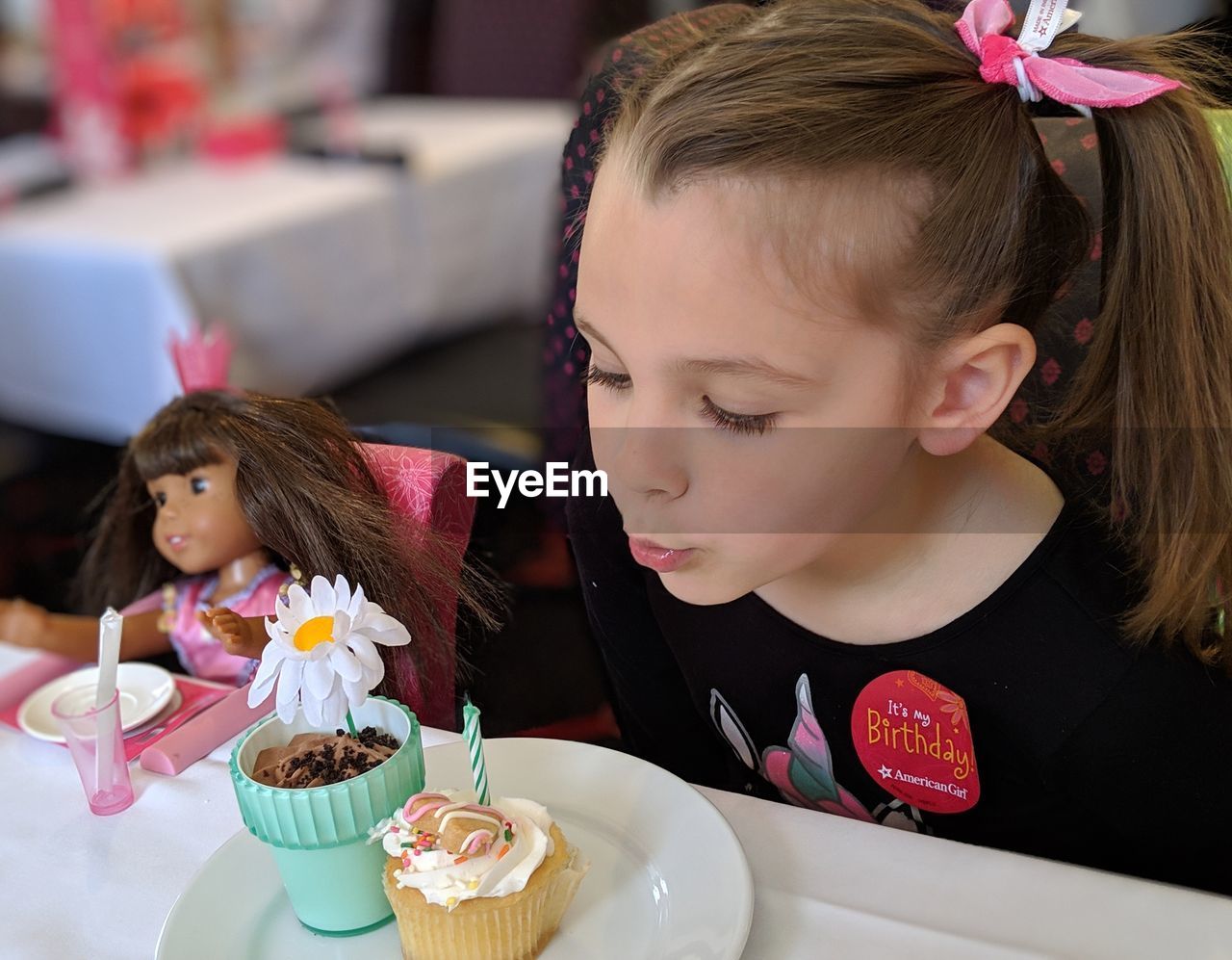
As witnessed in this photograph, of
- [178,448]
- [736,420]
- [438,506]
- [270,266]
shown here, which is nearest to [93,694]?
[178,448]

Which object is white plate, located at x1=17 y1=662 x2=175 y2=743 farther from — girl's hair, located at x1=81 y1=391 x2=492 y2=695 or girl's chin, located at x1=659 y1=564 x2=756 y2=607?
girl's chin, located at x1=659 y1=564 x2=756 y2=607

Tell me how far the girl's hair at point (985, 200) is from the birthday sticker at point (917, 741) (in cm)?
13

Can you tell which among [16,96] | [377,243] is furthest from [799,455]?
[16,96]

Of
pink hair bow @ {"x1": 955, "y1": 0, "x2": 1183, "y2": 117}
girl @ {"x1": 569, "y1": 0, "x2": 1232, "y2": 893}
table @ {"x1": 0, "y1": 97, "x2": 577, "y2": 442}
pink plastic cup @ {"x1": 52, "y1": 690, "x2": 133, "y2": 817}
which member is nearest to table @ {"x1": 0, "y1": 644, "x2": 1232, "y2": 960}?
pink plastic cup @ {"x1": 52, "y1": 690, "x2": 133, "y2": 817}

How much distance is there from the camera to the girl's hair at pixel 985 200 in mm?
625

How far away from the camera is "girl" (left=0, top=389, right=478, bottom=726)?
762 mm

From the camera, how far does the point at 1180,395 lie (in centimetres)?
70

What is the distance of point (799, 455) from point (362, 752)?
287 millimetres

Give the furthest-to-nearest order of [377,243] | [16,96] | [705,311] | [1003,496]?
[16,96] → [377,243] → [1003,496] → [705,311]

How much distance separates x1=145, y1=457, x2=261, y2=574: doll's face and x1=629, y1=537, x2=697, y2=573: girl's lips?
280 mm

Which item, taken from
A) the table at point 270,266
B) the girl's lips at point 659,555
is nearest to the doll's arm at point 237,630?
the girl's lips at point 659,555

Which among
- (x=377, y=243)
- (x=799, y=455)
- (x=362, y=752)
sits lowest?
(x=377, y=243)

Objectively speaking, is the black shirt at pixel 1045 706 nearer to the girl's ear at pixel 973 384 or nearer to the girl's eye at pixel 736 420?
the girl's ear at pixel 973 384

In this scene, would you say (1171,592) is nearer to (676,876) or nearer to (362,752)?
(676,876)
